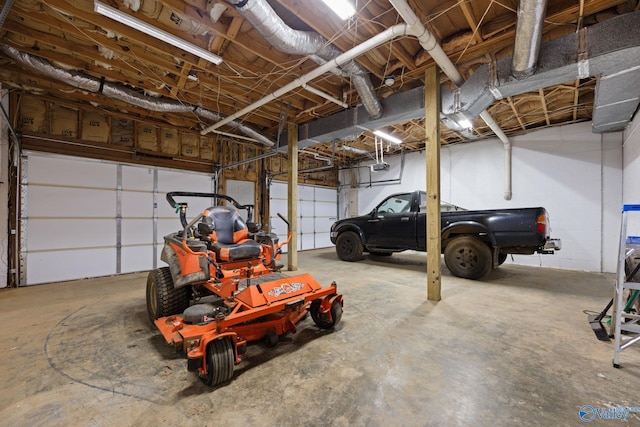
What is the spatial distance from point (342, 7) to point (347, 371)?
3476mm

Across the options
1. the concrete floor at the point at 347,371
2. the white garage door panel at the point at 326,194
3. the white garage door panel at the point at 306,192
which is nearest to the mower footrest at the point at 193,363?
the concrete floor at the point at 347,371

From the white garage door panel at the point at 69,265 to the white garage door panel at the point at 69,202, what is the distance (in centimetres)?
80

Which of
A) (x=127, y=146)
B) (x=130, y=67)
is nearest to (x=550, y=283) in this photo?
(x=130, y=67)

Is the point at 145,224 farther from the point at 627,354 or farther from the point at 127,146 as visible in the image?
the point at 627,354

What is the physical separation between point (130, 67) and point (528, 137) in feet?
30.5

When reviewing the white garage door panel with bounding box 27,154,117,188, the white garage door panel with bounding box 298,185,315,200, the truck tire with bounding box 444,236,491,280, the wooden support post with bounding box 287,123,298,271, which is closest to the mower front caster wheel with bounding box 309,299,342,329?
the wooden support post with bounding box 287,123,298,271

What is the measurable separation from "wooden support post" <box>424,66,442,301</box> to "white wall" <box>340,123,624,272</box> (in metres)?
4.91

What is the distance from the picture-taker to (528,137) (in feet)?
22.0

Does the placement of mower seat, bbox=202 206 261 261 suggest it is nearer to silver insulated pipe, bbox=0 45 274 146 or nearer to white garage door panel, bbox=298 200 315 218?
silver insulated pipe, bbox=0 45 274 146

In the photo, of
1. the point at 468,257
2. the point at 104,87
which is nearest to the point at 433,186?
the point at 468,257

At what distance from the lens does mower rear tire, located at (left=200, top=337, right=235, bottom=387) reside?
1.73m

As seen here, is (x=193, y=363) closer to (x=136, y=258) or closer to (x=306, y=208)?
(x=136, y=258)

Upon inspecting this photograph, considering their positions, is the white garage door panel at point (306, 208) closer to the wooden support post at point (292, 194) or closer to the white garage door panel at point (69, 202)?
the wooden support post at point (292, 194)
